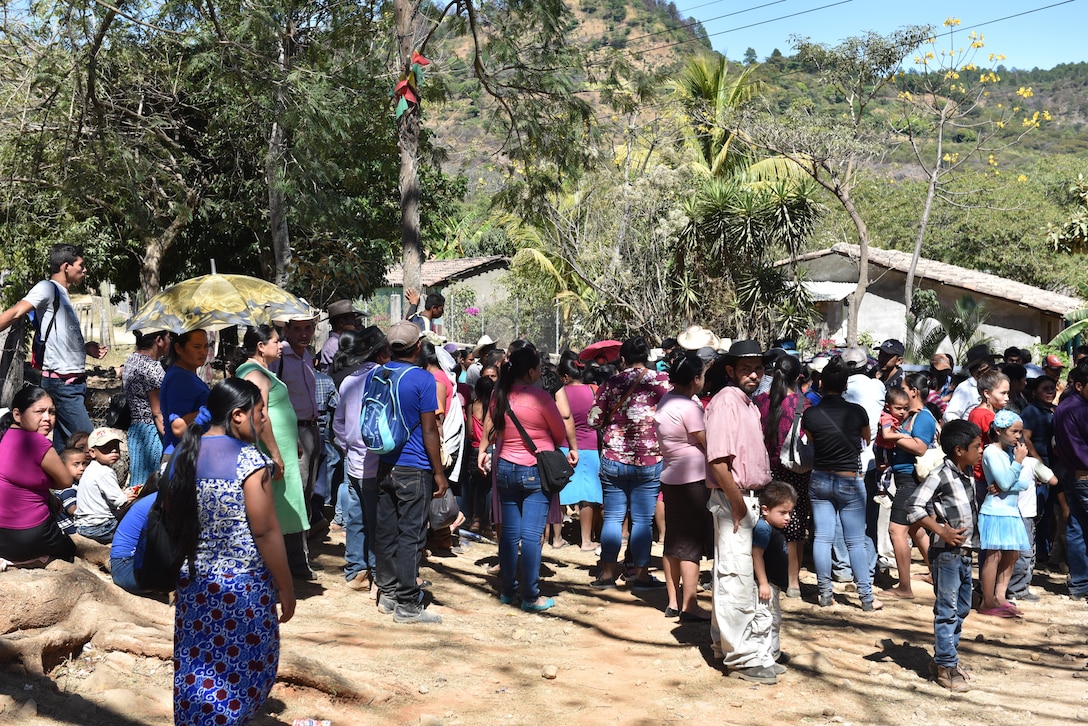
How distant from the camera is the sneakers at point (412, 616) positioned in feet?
20.9

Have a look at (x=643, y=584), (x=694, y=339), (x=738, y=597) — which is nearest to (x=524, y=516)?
(x=643, y=584)

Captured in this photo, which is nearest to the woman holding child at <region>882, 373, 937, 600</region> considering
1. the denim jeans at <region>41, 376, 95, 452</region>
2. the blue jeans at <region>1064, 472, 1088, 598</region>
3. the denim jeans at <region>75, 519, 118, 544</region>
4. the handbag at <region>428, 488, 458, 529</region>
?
the blue jeans at <region>1064, 472, 1088, 598</region>

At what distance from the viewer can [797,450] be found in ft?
23.0

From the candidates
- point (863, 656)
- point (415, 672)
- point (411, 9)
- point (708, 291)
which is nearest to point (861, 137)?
point (708, 291)

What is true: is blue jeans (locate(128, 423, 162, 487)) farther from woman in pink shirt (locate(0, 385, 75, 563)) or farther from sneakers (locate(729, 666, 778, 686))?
sneakers (locate(729, 666, 778, 686))

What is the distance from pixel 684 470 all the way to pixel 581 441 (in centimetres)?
230

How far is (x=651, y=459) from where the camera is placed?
23.9ft

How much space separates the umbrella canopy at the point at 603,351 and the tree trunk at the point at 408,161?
81.7 inches

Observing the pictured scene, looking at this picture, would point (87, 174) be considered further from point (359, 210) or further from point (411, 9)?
point (359, 210)

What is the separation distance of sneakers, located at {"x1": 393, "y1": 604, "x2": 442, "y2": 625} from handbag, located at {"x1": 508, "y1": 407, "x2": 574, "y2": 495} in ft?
3.69

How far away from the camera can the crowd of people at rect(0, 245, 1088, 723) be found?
3.67 m

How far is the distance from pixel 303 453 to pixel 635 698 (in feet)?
9.34

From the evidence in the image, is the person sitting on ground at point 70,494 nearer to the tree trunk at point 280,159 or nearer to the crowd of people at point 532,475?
the crowd of people at point 532,475

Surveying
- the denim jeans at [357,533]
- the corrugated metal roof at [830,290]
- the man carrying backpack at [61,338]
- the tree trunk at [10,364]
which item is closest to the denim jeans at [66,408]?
the man carrying backpack at [61,338]
